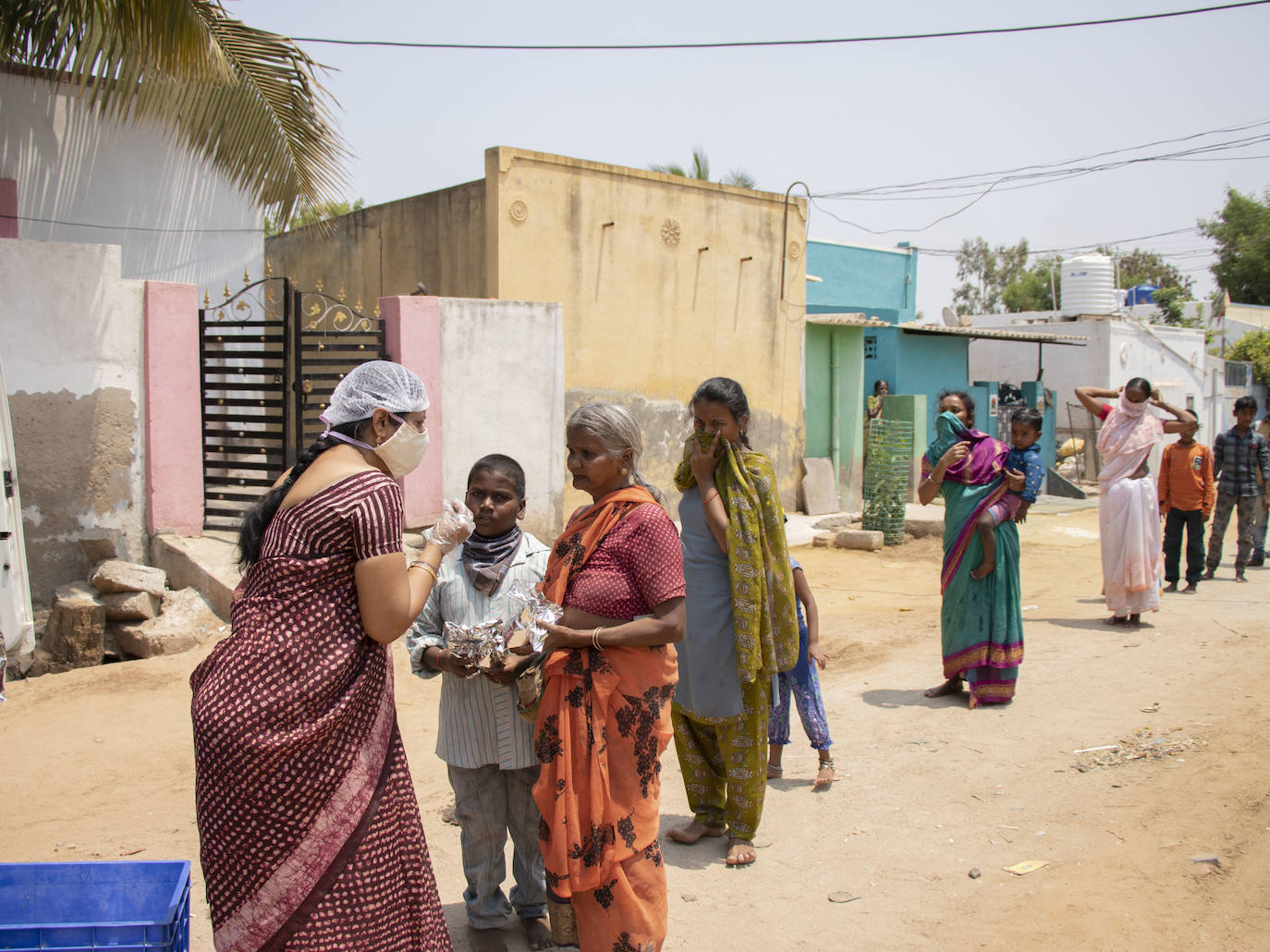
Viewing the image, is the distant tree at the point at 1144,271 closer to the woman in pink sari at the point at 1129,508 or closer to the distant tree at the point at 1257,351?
the distant tree at the point at 1257,351

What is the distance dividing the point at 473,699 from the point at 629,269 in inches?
416

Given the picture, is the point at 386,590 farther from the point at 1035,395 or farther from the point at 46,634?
the point at 1035,395

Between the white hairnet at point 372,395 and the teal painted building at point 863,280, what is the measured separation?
1918 cm

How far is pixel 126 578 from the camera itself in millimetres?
7137

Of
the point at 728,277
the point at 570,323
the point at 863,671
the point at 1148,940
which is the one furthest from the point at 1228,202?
the point at 1148,940

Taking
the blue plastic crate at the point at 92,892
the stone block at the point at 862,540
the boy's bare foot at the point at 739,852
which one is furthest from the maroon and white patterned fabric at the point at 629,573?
the stone block at the point at 862,540

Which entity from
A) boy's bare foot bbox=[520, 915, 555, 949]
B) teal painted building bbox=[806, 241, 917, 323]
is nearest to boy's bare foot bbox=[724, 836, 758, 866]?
boy's bare foot bbox=[520, 915, 555, 949]

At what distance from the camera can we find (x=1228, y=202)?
36406 millimetres

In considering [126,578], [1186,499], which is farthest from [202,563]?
[1186,499]

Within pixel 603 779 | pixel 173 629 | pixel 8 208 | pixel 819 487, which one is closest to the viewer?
pixel 603 779

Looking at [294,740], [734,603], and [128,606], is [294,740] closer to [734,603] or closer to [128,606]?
[734,603]

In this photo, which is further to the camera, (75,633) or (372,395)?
(75,633)

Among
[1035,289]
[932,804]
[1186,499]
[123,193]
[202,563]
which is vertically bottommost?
[932,804]

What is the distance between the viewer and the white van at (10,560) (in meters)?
5.49
